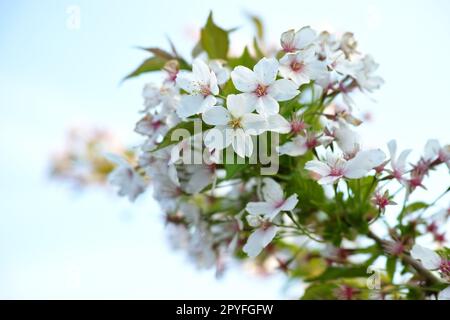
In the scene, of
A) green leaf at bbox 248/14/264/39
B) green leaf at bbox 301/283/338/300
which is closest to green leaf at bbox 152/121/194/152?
green leaf at bbox 301/283/338/300

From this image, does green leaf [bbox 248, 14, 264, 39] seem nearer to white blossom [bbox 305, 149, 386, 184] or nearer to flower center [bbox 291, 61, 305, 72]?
flower center [bbox 291, 61, 305, 72]

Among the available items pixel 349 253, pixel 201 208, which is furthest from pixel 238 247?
pixel 349 253

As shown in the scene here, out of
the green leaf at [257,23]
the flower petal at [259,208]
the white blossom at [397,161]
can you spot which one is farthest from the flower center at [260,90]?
the green leaf at [257,23]

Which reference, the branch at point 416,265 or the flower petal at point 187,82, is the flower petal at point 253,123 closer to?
the flower petal at point 187,82

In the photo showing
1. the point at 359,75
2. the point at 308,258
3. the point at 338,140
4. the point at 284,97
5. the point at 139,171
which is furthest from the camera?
the point at 308,258

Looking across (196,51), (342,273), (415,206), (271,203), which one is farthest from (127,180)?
(415,206)

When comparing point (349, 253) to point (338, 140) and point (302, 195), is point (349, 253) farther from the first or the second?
point (338, 140)
